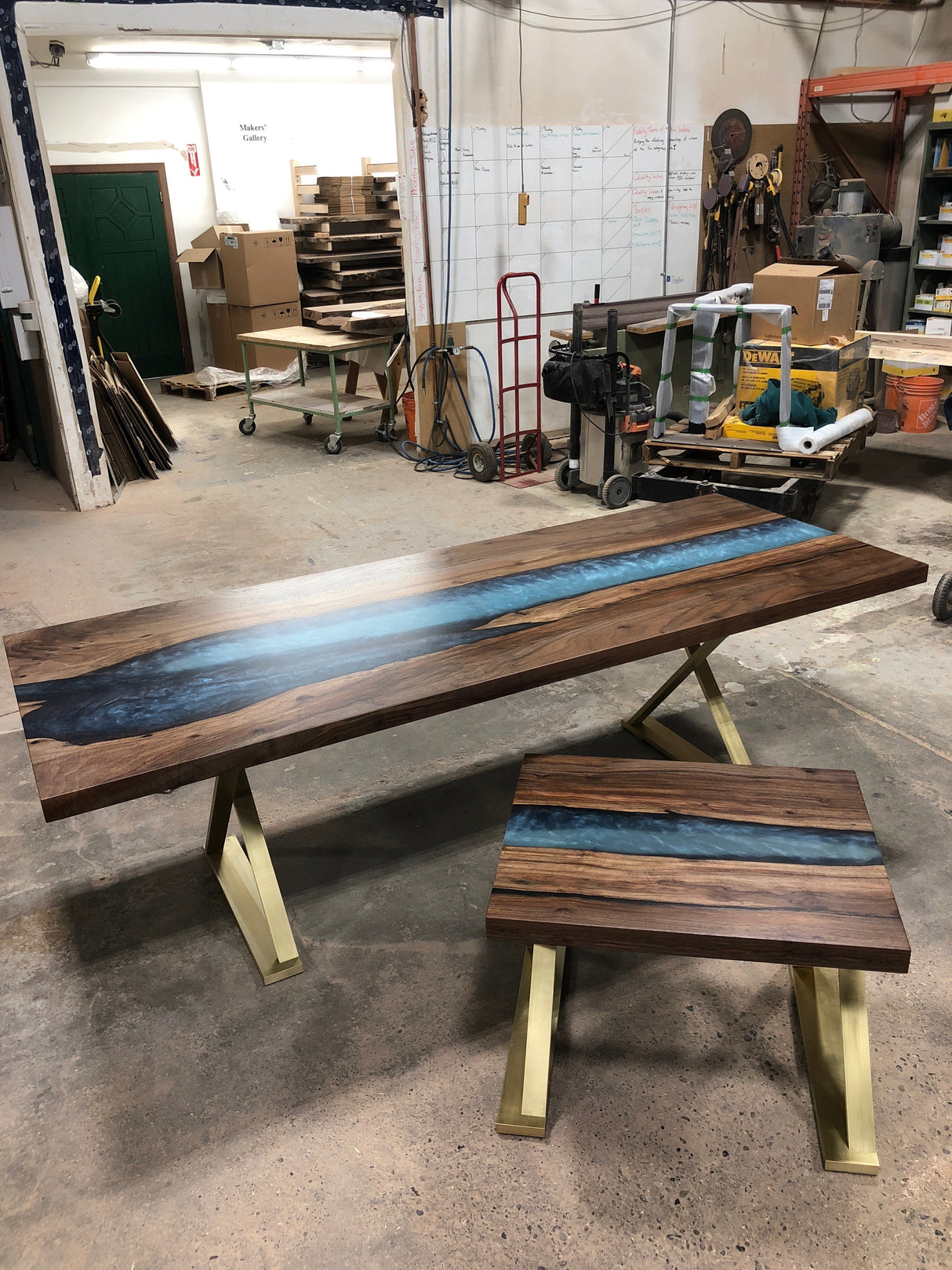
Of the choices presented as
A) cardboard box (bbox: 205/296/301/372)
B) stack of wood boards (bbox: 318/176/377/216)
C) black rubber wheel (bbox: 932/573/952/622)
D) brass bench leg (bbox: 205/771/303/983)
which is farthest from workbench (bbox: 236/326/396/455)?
brass bench leg (bbox: 205/771/303/983)

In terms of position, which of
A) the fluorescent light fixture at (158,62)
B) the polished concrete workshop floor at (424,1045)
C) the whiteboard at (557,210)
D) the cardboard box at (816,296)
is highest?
the fluorescent light fixture at (158,62)

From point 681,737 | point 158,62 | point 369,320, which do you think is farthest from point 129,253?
point 681,737

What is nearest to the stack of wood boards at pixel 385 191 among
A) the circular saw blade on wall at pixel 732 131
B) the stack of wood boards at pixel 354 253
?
the stack of wood boards at pixel 354 253

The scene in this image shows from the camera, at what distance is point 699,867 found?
1659mm

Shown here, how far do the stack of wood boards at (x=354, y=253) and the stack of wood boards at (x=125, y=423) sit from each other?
2480mm

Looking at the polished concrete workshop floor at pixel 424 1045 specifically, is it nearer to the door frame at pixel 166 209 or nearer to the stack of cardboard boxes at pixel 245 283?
the stack of cardboard boxes at pixel 245 283

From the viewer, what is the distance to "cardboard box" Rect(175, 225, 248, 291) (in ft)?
28.5

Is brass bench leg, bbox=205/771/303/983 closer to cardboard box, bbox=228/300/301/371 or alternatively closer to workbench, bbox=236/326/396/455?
workbench, bbox=236/326/396/455

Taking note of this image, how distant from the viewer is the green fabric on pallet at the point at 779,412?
4.52 meters

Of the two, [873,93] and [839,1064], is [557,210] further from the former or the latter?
[839,1064]

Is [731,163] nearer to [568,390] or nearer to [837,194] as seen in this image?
[837,194]

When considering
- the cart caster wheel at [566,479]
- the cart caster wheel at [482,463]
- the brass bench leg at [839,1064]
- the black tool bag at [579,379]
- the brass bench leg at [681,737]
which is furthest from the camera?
the cart caster wheel at [482,463]

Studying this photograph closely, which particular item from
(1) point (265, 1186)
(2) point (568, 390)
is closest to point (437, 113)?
(2) point (568, 390)

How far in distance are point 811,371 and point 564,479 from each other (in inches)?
58.0
